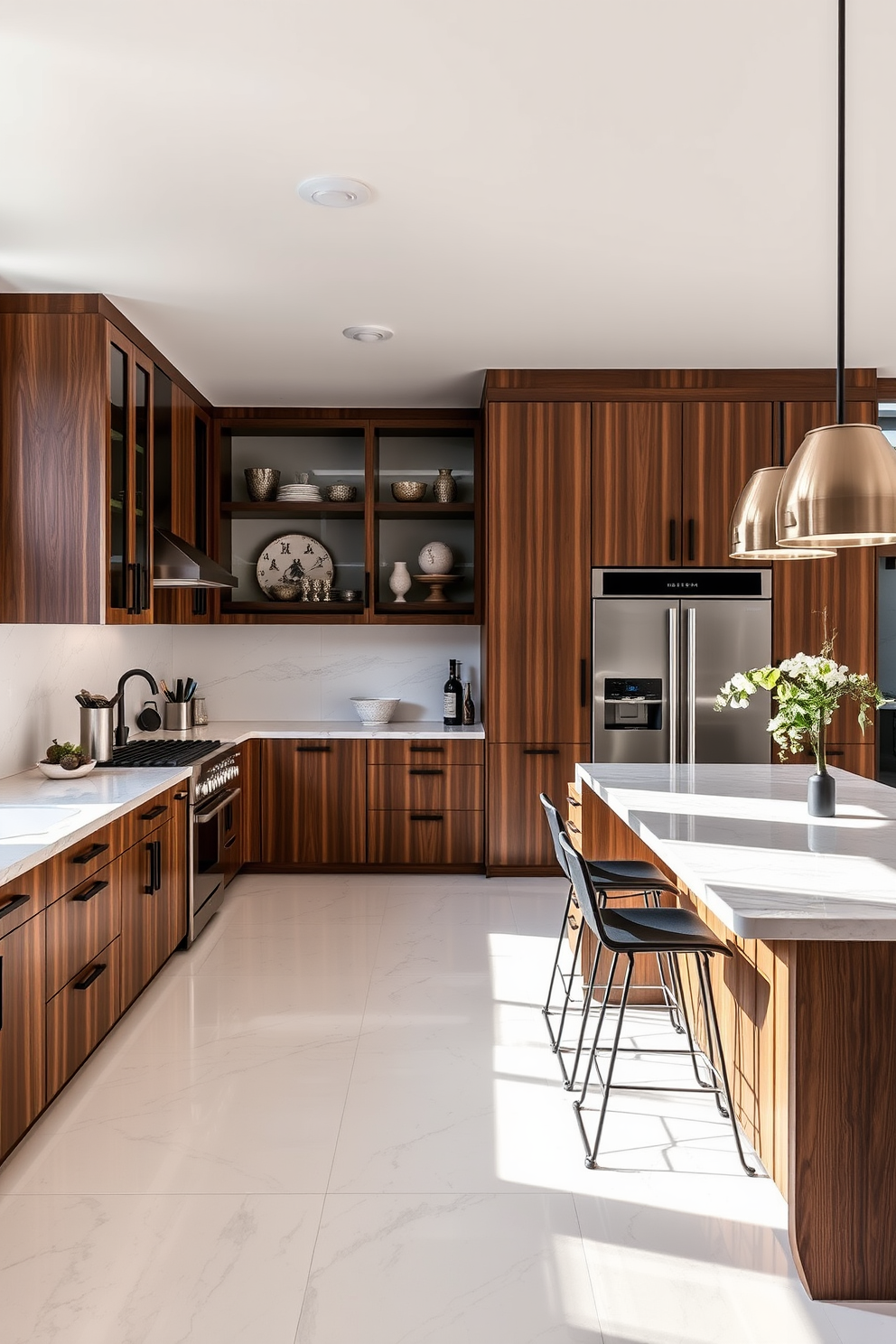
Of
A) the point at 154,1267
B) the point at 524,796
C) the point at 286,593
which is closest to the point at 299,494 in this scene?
the point at 286,593

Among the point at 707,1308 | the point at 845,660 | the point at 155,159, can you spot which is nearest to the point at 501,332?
the point at 155,159

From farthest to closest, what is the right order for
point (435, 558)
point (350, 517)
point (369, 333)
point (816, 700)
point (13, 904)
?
1. point (350, 517)
2. point (435, 558)
3. point (369, 333)
4. point (816, 700)
5. point (13, 904)

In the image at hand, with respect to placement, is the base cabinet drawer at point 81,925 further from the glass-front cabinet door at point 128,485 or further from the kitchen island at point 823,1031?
the kitchen island at point 823,1031

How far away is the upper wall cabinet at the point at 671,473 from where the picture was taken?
4996 mm

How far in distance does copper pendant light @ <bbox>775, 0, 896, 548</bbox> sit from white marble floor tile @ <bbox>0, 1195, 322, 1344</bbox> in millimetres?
1885

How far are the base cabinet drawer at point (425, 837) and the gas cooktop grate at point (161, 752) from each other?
3.55ft

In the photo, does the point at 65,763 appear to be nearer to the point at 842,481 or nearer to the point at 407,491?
the point at 407,491

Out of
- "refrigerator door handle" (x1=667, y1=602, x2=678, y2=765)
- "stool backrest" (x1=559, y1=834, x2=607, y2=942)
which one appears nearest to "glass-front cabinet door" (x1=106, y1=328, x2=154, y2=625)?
"stool backrest" (x1=559, y1=834, x2=607, y2=942)

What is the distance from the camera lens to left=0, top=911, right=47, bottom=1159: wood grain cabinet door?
237 centimetres

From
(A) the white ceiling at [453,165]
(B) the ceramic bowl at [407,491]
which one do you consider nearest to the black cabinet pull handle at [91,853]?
(A) the white ceiling at [453,165]

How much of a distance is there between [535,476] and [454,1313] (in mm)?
3875

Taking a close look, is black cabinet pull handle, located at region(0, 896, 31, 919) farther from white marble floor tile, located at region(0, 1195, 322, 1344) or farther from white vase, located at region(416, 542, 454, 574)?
white vase, located at region(416, 542, 454, 574)

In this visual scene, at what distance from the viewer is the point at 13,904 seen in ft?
7.83

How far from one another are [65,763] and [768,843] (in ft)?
8.35
